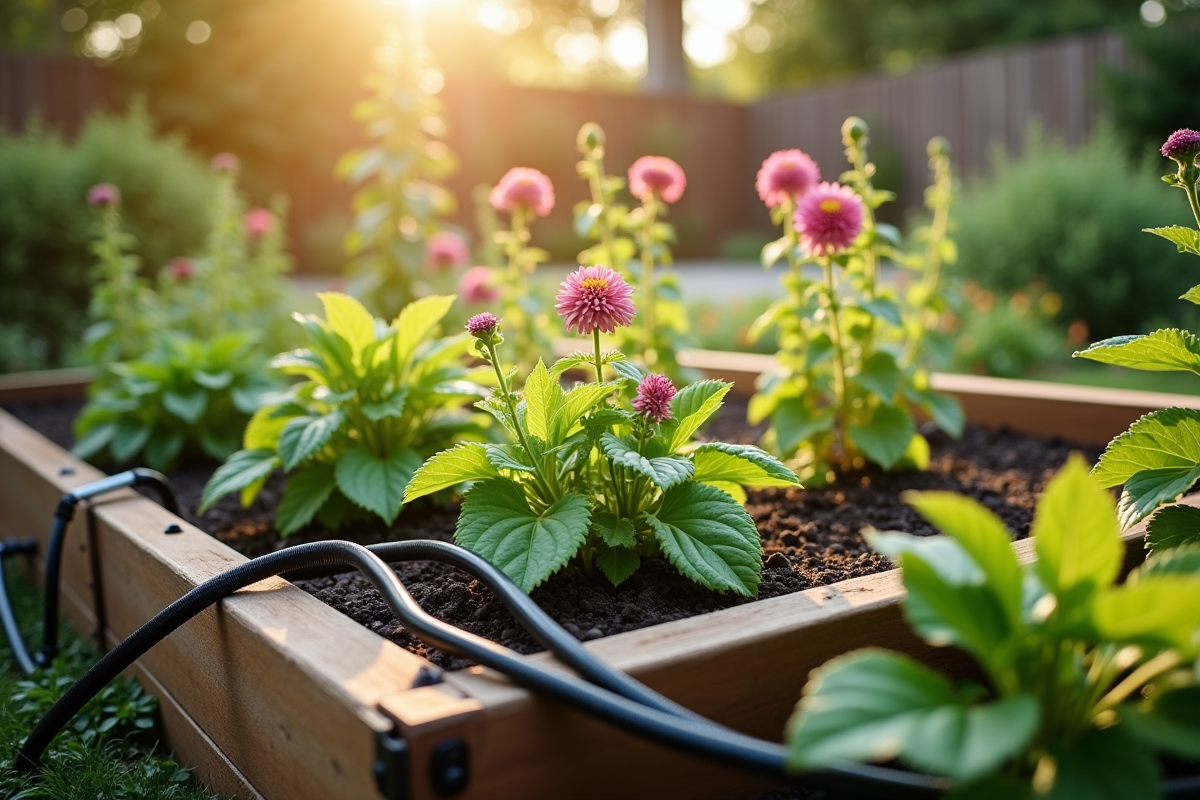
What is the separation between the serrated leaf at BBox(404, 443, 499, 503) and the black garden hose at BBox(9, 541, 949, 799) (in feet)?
0.46

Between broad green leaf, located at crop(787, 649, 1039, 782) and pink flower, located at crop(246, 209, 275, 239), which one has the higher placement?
pink flower, located at crop(246, 209, 275, 239)

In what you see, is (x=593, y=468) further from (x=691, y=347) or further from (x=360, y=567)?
(x=691, y=347)

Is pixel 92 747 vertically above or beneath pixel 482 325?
beneath

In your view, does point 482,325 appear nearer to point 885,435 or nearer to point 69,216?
point 885,435

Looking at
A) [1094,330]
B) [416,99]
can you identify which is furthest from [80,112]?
[1094,330]

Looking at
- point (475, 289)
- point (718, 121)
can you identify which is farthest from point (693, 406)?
point (718, 121)

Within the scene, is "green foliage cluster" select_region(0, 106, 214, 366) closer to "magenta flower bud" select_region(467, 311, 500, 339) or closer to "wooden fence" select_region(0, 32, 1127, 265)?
"wooden fence" select_region(0, 32, 1127, 265)

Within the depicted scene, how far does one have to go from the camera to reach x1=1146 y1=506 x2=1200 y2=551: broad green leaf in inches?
55.4

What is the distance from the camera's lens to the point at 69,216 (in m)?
6.69

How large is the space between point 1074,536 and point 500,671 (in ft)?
1.95

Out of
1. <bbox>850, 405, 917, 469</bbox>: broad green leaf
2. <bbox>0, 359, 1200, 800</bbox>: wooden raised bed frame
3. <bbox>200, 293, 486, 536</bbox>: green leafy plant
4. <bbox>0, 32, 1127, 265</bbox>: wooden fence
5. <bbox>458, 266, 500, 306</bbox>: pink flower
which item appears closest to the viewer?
<bbox>0, 359, 1200, 800</bbox>: wooden raised bed frame

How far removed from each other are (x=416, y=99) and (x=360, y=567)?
298 centimetres

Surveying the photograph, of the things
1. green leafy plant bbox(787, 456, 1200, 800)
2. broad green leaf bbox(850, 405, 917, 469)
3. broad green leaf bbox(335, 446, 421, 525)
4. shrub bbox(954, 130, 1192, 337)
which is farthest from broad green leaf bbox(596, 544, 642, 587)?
shrub bbox(954, 130, 1192, 337)

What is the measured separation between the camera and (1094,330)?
21.6 feet
